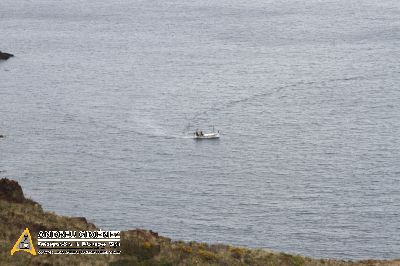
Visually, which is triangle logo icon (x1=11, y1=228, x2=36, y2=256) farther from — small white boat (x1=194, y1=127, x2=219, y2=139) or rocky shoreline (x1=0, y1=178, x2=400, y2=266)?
small white boat (x1=194, y1=127, x2=219, y2=139)

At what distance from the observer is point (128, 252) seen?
139 ft

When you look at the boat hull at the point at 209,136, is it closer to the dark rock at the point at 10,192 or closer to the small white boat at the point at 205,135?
the small white boat at the point at 205,135

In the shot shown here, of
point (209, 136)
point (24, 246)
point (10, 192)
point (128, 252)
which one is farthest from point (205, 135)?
point (24, 246)

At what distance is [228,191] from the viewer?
130 metres

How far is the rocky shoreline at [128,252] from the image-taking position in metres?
37.8

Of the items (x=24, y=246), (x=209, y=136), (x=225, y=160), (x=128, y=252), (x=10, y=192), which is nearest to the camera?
(x=24, y=246)

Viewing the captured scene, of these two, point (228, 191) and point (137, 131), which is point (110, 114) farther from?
point (228, 191)

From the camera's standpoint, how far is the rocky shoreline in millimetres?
37844

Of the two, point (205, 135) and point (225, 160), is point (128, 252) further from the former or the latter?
point (205, 135)

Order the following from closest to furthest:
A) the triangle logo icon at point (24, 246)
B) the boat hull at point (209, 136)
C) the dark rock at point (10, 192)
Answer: the triangle logo icon at point (24, 246)
the dark rock at point (10, 192)
the boat hull at point (209, 136)

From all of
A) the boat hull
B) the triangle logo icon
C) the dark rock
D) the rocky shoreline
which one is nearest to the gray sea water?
the boat hull

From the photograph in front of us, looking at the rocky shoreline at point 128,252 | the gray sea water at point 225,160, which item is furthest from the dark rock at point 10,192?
the gray sea water at point 225,160

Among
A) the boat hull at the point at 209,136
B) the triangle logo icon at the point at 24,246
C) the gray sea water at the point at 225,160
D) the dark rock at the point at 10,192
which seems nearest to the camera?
the triangle logo icon at the point at 24,246

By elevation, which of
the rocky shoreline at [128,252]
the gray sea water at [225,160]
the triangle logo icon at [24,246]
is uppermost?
the gray sea water at [225,160]
